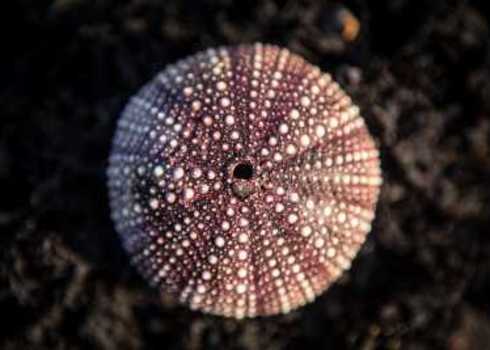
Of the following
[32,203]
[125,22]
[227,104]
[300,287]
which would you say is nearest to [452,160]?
[300,287]

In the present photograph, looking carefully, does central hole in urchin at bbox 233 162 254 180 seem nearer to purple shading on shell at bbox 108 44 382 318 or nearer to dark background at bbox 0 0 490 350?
purple shading on shell at bbox 108 44 382 318

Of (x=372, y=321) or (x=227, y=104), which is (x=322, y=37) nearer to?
(x=227, y=104)

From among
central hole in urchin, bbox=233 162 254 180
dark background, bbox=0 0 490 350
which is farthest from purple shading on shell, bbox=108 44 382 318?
dark background, bbox=0 0 490 350

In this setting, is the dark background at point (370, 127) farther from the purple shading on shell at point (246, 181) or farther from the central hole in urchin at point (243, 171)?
the central hole in urchin at point (243, 171)

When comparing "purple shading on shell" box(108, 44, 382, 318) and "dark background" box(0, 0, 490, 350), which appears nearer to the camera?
"purple shading on shell" box(108, 44, 382, 318)

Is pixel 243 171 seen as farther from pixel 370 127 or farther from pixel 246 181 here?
pixel 370 127

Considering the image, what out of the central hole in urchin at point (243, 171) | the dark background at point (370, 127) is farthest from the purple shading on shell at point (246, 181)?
the dark background at point (370, 127)
